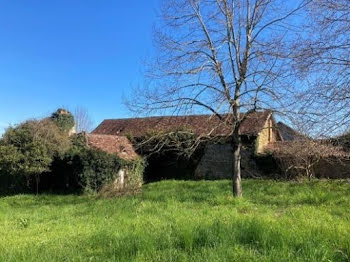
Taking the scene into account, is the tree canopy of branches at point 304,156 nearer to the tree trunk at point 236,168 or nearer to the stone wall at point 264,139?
the stone wall at point 264,139

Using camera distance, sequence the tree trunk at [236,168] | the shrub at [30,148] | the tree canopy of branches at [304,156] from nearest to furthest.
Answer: the tree canopy of branches at [304,156] < the tree trunk at [236,168] < the shrub at [30,148]

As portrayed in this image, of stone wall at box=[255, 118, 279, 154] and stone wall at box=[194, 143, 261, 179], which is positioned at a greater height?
stone wall at box=[255, 118, 279, 154]

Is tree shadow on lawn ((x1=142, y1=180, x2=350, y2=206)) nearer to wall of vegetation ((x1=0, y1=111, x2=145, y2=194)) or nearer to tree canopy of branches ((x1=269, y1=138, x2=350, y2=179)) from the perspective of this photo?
tree canopy of branches ((x1=269, y1=138, x2=350, y2=179))

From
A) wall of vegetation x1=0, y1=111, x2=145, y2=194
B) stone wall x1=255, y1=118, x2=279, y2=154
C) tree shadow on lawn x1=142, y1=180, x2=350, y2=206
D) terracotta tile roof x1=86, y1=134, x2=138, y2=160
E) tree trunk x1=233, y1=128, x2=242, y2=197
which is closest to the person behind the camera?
tree shadow on lawn x1=142, y1=180, x2=350, y2=206

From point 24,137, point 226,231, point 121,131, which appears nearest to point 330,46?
point 226,231

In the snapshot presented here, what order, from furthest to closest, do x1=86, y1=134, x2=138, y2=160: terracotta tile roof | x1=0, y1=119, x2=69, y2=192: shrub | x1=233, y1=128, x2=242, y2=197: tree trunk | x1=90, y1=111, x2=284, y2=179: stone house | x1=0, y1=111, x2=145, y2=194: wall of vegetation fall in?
1. x1=90, y1=111, x2=284, y2=179: stone house
2. x1=86, y1=134, x2=138, y2=160: terracotta tile roof
3. x1=0, y1=111, x2=145, y2=194: wall of vegetation
4. x1=0, y1=119, x2=69, y2=192: shrub
5. x1=233, y1=128, x2=242, y2=197: tree trunk

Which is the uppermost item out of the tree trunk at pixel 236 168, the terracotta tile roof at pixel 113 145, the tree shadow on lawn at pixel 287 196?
the terracotta tile roof at pixel 113 145

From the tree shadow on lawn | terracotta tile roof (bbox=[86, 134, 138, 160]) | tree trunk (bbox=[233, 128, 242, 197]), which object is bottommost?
the tree shadow on lawn

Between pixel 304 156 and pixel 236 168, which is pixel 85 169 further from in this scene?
pixel 304 156

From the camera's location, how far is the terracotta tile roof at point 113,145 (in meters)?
27.8

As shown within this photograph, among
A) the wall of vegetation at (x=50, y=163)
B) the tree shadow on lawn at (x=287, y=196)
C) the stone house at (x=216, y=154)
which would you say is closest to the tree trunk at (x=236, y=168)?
the tree shadow on lawn at (x=287, y=196)

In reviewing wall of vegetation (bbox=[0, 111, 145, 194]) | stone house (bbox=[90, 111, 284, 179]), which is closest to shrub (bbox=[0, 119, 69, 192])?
wall of vegetation (bbox=[0, 111, 145, 194])

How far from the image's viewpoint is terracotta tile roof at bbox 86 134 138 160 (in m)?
27.8

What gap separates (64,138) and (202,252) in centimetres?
2334
